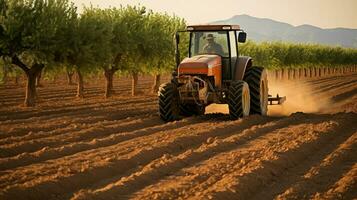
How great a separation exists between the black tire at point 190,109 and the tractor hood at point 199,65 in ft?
6.51

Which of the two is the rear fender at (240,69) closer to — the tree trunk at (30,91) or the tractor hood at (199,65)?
the tractor hood at (199,65)

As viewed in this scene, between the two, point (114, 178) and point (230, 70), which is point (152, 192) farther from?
point (230, 70)

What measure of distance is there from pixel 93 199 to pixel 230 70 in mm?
8725

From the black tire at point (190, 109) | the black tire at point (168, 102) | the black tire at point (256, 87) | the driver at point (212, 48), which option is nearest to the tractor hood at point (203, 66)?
the driver at point (212, 48)

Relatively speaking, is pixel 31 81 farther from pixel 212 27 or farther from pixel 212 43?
pixel 212 27

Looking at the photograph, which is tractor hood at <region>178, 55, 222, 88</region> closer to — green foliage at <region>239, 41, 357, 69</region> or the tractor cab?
the tractor cab

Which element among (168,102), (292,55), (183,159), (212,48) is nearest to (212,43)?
(212,48)

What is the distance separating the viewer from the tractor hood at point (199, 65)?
1376 cm

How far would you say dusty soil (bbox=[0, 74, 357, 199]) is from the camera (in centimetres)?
723

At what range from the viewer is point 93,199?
21.8 ft

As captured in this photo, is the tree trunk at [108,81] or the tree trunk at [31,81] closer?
the tree trunk at [31,81]

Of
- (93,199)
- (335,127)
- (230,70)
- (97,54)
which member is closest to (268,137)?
(335,127)

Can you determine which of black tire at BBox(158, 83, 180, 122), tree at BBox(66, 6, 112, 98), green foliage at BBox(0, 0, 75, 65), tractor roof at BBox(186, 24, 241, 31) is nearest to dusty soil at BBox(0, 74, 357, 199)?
black tire at BBox(158, 83, 180, 122)

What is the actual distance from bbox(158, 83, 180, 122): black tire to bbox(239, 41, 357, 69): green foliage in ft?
113
